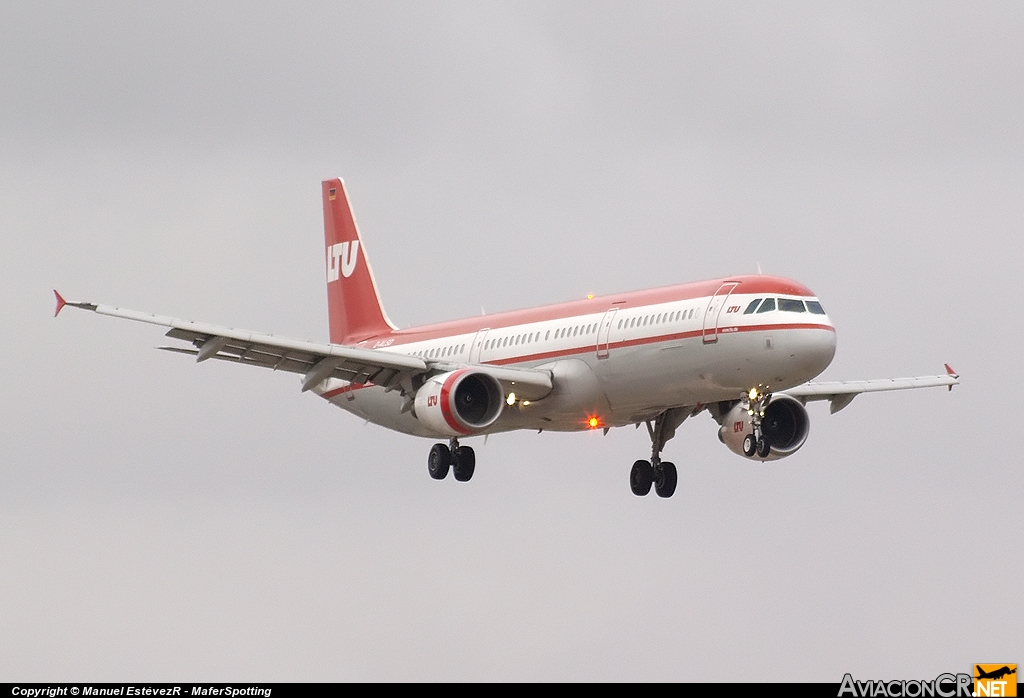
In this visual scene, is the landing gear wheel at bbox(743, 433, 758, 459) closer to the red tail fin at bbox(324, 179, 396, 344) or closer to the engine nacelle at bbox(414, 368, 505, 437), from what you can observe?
the engine nacelle at bbox(414, 368, 505, 437)

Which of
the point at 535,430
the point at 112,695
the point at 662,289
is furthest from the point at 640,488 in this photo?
the point at 112,695

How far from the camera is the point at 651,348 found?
71.1m

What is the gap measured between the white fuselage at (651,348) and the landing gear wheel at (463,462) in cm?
120

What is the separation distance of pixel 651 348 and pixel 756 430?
4618mm

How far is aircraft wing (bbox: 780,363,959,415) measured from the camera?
264 feet

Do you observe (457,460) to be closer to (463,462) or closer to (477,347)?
(463,462)

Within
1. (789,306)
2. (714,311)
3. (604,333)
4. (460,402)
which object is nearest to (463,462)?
(460,402)

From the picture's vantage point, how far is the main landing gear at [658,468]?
78438 mm

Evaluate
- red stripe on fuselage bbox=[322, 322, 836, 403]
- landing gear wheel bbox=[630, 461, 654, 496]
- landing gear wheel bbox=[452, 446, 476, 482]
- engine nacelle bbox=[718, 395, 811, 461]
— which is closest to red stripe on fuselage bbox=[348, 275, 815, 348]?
red stripe on fuselage bbox=[322, 322, 836, 403]

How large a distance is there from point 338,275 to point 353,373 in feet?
48.1

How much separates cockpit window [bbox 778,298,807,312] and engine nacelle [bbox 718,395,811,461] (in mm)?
7323

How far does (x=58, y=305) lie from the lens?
68438mm

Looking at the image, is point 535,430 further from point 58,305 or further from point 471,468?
point 58,305

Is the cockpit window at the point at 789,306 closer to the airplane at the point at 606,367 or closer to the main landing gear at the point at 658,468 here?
the airplane at the point at 606,367
